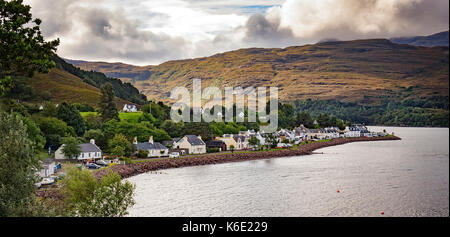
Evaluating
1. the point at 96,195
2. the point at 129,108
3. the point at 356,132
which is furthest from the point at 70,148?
the point at 356,132

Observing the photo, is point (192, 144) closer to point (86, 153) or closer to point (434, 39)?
point (86, 153)

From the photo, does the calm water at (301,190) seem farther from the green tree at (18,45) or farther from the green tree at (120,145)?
the green tree at (18,45)

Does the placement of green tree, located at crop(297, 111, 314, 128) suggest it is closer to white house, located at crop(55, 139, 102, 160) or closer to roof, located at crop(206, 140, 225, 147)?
roof, located at crop(206, 140, 225, 147)

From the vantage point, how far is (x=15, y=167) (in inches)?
437

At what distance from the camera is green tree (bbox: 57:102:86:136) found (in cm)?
4561

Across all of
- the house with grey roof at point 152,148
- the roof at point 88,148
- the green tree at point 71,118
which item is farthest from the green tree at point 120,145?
the green tree at point 71,118

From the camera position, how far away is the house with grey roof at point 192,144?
162ft

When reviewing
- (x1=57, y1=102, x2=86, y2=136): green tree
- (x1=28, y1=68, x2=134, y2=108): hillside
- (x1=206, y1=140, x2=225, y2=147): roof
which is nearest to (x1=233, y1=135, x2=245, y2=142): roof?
(x1=206, y1=140, x2=225, y2=147): roof

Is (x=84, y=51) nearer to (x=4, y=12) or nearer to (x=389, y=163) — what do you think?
(x=4, y=12)

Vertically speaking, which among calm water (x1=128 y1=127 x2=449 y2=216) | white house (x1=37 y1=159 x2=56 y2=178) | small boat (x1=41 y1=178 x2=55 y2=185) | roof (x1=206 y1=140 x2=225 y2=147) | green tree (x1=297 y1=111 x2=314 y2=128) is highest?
green tree (x1=297 y1=111 x2=314 y2=128)

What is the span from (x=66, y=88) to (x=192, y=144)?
52993 millimetres

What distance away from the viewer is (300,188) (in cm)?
2869

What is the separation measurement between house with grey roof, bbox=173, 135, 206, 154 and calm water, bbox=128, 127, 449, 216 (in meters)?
9.98

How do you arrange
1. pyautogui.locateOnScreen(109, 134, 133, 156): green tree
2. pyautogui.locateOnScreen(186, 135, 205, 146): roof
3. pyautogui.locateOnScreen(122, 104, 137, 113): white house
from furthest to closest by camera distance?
pyautogui.locateOnScreen(122, 104, 137, 113): white house → pyautogui.locateOnScreen(186, 135, 205, 146): roof → pyautogui.locateOnScreen(109, 134, 133, 156): green tree
